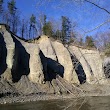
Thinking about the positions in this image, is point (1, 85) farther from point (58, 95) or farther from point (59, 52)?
point (59, 52)

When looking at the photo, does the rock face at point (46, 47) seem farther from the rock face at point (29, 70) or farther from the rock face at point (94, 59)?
the rock face at point (94, 59)

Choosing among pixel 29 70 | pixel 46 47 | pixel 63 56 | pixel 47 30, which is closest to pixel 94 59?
pixel 29 70

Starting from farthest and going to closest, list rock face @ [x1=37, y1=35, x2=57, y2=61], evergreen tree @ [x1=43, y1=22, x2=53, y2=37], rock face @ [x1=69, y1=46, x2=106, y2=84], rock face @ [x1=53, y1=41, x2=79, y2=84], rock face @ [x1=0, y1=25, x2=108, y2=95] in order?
evergreen tree @ [x1=43, y1=22, x2=53, y2=37]
rock face @ [x1=37, y1=35, x2=57, y2=61]
rock face @ [x1=53, y1=41, x2=79, y2=84]
rock face @ [x1=0, y1=25, x2=108, y2=95]
rock face @ [x1=69, y1=46, x2=106, y2=84]

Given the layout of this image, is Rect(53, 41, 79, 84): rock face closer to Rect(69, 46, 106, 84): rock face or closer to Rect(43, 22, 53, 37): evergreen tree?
Rect(43, 22, 53, 37): evergreen tree

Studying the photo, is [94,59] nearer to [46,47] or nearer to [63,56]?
[63,56]

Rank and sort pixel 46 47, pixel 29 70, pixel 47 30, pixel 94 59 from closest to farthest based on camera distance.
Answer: pixel 94 59 → pixel 29 70 → pixel 46 47 → pixel 47 30

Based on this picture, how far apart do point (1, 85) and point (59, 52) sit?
17716mm

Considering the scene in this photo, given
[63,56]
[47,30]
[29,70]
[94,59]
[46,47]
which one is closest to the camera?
[94,59]

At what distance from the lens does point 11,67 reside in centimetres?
3862

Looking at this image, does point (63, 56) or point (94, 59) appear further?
point (63, 56)

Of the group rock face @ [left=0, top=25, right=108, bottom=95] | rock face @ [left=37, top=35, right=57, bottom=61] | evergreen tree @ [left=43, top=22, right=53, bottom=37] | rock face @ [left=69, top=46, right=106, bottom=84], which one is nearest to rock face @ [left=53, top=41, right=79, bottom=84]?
rock face @ [left=0, top=25, right=108, bottom=95]

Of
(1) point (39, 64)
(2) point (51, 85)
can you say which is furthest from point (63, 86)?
(1) point (39, 64)

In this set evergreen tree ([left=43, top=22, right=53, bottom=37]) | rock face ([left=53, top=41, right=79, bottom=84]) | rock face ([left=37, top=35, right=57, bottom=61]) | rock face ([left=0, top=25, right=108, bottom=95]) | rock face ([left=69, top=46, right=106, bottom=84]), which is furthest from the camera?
evergreen tree ([left=43, top=22, right=53, bottom=37])

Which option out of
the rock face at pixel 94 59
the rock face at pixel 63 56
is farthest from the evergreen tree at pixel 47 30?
the rock face at pixel 94 59
